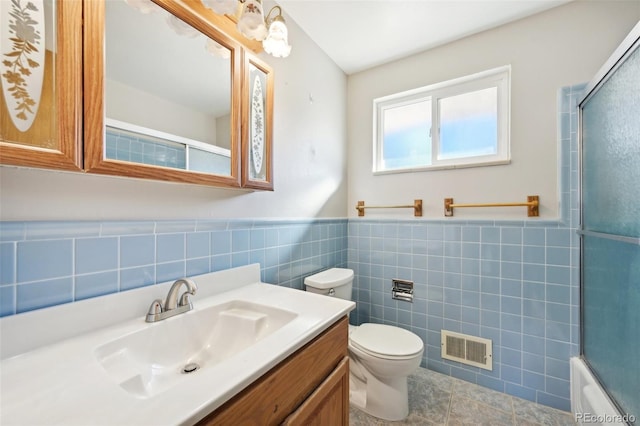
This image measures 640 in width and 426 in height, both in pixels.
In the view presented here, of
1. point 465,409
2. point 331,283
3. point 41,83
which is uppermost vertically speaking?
point 41,83

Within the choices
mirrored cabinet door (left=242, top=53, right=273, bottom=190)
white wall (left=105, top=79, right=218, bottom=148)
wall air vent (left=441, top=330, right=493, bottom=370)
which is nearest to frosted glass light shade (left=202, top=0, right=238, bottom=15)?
mirrored cabinet door (left=242, top=53, right=273, bottom=190)

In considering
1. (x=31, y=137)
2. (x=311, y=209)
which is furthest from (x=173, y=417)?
(x=311, y=209)

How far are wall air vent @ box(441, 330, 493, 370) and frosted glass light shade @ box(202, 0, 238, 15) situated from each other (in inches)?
85.2

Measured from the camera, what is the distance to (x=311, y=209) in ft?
5.81

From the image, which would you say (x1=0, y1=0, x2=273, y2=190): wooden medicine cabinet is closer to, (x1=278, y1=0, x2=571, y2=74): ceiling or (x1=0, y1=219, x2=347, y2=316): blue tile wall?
(x1=0, y1=219, x2=347, y2=316): blue tile wall

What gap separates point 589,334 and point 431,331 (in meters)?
0.82

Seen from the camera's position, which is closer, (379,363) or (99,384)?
(99,384)

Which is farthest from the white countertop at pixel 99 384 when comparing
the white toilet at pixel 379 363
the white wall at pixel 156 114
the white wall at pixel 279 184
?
the white toilet at pixel 379 363

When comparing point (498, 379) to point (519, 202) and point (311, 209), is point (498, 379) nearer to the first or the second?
point (519, 202)

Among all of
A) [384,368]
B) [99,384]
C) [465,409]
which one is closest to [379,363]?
[384,368]

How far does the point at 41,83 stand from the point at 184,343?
0.83 m

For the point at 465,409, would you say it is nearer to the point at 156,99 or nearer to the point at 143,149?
the point at 143,149

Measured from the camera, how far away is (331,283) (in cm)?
153

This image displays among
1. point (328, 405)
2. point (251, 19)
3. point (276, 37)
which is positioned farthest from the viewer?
point (276, 37)
